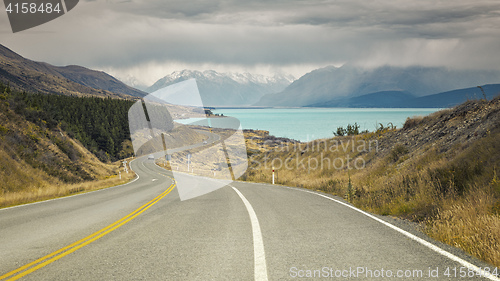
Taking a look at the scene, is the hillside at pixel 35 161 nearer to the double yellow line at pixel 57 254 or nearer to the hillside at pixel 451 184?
the double yellow line at pixel 57 254

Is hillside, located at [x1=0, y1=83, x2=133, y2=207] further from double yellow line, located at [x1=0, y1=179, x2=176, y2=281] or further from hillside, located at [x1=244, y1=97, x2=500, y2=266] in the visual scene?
hillside, located at [x1=244, y1=97, x2=500, y2=266]

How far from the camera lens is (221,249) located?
5.32m

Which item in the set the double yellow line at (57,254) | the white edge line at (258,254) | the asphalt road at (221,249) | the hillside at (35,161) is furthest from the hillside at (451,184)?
the hillside at (35,161)

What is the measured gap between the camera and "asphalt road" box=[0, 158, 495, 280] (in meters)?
4.23

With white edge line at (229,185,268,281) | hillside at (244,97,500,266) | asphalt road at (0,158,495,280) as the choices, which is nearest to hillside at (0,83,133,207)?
asphalt road at (0,158,495,280)

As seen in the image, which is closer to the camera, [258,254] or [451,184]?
[258,254]

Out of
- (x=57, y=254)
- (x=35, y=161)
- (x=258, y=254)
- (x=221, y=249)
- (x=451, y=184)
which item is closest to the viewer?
(x=258, y=254)

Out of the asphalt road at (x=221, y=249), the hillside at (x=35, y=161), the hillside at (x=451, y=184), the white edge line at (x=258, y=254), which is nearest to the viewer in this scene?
the white edge line at (x=258, y=254)

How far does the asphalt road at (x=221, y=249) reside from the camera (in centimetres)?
423

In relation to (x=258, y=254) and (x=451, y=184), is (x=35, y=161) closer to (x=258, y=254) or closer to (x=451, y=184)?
(x=258, y=254)

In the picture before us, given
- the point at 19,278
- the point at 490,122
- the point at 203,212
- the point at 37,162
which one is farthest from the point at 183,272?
the point at 37,162

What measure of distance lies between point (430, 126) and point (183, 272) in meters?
21.2

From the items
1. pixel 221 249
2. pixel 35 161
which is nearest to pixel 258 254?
pixel 221 249

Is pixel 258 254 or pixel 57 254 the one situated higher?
pixel 57 254
